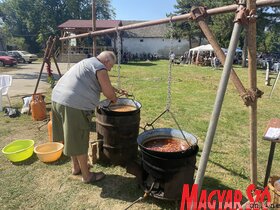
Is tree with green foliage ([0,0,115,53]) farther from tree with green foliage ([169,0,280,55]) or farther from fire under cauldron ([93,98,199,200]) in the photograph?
fire under cauldron ([93,98,199,200])

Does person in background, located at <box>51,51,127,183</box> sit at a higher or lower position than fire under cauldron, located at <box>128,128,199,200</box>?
higher

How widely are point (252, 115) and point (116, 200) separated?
2061mm

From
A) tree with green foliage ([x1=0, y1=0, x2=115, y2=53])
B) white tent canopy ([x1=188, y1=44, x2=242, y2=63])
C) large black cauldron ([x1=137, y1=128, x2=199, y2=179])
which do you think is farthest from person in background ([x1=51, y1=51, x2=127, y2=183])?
tree with green foliage ([x1=0, y1=0, x2=115, y2=53])

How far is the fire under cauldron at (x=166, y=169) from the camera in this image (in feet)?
10.1

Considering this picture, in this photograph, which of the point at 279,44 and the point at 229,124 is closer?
the point at 229,124

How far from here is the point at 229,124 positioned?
678 cm

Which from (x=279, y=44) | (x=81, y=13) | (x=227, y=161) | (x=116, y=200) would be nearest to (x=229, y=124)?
(x=227, y=161)

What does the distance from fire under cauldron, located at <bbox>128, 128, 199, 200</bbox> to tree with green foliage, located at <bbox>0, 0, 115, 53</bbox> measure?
42193 millimetres

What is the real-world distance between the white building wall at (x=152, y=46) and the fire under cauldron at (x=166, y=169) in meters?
38.9

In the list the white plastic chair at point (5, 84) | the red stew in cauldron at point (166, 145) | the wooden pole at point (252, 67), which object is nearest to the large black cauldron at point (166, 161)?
the red stew in cauldron at point (166, 145)

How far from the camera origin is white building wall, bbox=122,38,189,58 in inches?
1633

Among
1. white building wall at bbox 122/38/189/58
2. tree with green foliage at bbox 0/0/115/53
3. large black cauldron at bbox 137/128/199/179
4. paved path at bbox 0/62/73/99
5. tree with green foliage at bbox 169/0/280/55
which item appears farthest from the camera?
tree with green foliage at bbox 0/0/115/53

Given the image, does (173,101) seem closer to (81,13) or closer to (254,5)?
(254,5)

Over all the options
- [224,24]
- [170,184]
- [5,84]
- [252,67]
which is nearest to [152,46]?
[224,24]
